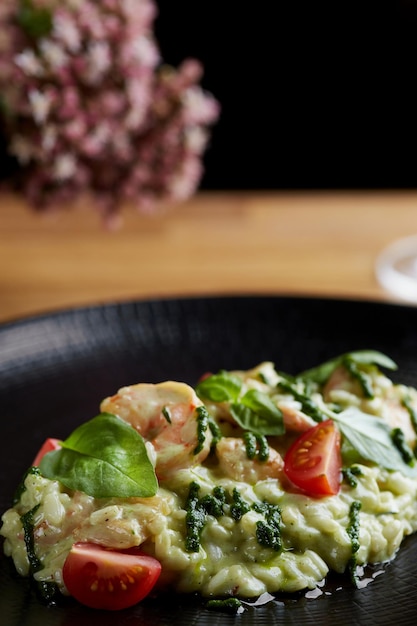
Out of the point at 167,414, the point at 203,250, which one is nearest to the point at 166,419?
the point at 167,414

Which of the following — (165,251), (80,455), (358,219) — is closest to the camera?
(80,455)

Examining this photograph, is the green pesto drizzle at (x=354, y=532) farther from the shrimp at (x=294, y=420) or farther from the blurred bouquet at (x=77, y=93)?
the blurred bouquet at (x=77, y=93)

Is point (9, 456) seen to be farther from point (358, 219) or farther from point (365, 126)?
point (365, 126)

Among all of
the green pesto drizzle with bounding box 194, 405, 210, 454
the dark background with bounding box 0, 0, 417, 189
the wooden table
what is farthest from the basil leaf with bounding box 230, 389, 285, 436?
the dark background with bounding box 0, 0, 417, 189

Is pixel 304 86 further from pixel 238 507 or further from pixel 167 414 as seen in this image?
pixel 238 507

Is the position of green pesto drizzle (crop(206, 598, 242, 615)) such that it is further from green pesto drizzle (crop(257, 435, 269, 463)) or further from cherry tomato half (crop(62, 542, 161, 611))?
green pesto drizzle (crop(257, 435, 269, 463))

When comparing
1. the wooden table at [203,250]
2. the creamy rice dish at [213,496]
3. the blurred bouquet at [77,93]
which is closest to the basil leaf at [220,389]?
the creamy rice dish at [213,496]

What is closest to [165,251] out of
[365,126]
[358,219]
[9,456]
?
[358,219]
